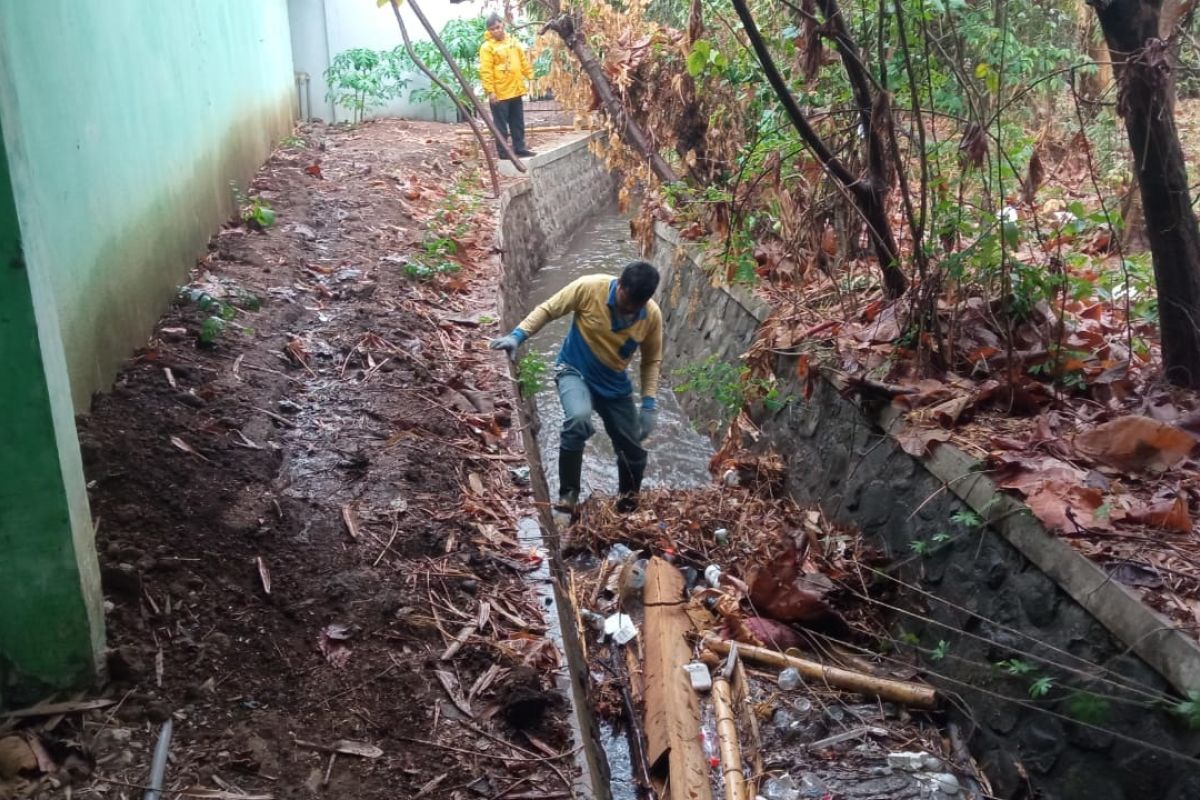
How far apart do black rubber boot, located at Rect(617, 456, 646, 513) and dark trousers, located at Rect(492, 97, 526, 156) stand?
8.51m

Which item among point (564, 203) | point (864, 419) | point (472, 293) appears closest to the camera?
point (864, 419)

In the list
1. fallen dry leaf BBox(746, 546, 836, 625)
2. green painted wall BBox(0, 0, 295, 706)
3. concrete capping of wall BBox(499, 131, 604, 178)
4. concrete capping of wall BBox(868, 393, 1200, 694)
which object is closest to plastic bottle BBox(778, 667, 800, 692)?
fallen dry leaf BBox(746, 546, 836, 625)

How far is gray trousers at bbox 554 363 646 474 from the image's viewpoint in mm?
6055

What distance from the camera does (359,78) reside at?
14914 millimetres

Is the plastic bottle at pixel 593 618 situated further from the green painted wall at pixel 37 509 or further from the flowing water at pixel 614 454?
the green painted wall at pixel 37 509

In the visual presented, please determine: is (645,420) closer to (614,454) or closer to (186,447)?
(614,454)

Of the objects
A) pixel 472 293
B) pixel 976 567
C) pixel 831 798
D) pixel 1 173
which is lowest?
pixel 831 798

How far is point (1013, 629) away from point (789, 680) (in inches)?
41.3

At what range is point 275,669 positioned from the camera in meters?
3.32

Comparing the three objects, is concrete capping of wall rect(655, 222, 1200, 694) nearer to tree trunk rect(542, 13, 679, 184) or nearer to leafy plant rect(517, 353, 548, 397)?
leafy plant rect(517, 353, 548, 397)

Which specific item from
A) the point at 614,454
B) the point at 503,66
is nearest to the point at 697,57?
the point at 614,454

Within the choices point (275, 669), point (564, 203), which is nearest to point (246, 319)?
point (275, 669)

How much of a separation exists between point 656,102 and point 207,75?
425cm

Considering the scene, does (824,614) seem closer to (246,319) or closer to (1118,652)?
(1118,652)
